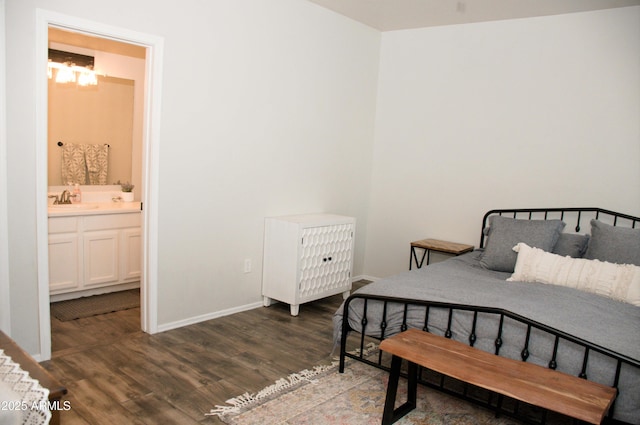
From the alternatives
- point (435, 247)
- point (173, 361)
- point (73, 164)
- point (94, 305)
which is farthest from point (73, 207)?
point (435, 247)

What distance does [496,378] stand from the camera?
6.69 feet

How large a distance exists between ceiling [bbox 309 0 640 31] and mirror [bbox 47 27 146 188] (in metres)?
1.93

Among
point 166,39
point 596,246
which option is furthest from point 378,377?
point 166,39

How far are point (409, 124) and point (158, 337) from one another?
311 cm

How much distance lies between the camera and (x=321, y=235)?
4.08 m

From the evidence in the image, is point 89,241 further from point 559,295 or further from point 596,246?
point 596,246

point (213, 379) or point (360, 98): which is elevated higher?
point (360, 98)

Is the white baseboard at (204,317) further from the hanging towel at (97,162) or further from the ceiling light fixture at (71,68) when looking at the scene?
the ceiling light fixture at (71,68)

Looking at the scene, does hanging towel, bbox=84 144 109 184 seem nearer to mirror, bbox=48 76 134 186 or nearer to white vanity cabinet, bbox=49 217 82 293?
mirror, bbox=48 76 134 186

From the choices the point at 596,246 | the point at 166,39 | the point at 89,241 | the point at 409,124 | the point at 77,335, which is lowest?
the point at 77,335

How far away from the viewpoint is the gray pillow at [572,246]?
3.52 m

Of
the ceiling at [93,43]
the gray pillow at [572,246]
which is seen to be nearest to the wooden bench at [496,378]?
the gray pillow at [572,246]

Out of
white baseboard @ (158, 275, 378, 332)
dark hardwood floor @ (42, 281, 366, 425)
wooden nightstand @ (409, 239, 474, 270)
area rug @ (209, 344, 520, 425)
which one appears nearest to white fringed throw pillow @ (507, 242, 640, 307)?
wooden nightstand @ (409, 239, 474, 270)

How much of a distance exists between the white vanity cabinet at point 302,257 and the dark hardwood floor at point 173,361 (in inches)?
8.0
